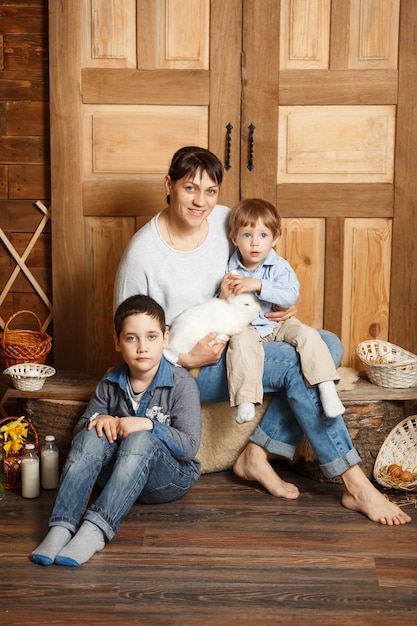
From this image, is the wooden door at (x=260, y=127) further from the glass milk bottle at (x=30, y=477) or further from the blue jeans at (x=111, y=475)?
the blue jeans at (x=111, y=475)

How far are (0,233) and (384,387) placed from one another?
5.96 feet

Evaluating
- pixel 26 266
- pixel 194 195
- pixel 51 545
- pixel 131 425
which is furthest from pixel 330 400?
pixel 26 266

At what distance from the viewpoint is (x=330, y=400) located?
2697mm

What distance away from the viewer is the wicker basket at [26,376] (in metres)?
3.05

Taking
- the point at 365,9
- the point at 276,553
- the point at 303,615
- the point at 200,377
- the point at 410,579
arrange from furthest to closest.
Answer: the point at 365,9 < the point at 200,377 < the point at 276,553 < the point at 410,579 < the point at 303,615

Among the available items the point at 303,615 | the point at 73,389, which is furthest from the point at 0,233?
the point at 303,615

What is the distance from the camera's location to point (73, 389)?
3.12 metres

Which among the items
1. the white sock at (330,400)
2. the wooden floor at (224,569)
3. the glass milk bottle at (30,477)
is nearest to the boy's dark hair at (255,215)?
the white sock at (330,400)

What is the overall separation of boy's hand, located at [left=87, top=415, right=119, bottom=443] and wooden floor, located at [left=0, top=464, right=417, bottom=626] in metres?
0.32

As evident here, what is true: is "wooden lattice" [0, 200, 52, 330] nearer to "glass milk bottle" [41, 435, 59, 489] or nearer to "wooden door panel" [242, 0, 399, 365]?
"glass milk bottle" [41, 435, 59, 489]

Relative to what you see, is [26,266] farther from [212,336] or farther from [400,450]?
[400,450]

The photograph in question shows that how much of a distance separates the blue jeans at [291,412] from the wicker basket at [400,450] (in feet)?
0.83

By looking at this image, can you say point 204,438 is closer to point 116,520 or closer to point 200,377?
point 200,377

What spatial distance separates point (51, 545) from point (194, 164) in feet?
4.60
